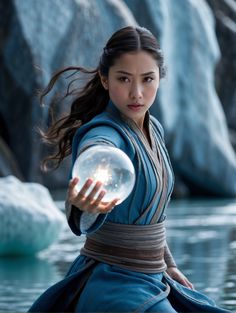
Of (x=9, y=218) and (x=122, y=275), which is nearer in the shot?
(x=122, y=275)

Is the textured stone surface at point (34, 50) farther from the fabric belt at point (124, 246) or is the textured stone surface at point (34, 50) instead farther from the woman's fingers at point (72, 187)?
the woman's fingers at point (72, 187)

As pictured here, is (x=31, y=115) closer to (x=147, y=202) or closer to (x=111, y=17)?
(x=111, y=17)

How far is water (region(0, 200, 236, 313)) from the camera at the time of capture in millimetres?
6121

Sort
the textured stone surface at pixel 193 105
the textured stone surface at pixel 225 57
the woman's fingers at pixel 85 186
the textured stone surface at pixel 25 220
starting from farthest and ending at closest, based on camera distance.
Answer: the textured stone surface at pixel 225 57
the textured stone surface at pixel 193 105
the textured stone surface at pixel 25 220
the woman's fingers at pixel 85 186

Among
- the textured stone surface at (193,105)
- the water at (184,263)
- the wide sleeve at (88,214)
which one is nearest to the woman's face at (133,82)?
the wide sleeve at (88,214)

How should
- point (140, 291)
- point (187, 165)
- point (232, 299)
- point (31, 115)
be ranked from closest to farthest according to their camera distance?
point (140, 291) → point (232, 299) → point (31, 115) → point (187, 165)

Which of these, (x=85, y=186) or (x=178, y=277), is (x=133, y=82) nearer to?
(x=85, y=186)

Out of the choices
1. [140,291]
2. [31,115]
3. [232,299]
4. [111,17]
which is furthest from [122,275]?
[111,17]

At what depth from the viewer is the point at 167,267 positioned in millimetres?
3490

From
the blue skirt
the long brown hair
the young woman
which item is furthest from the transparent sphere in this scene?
the long brown hair

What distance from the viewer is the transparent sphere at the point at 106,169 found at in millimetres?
2765

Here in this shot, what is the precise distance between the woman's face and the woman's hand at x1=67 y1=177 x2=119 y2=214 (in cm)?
47

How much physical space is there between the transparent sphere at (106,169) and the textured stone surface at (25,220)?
5.34 metres

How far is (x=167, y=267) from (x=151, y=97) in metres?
0.58
